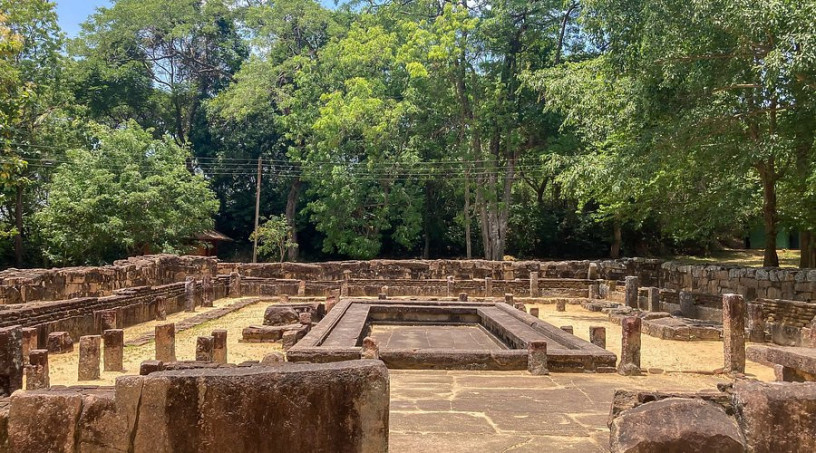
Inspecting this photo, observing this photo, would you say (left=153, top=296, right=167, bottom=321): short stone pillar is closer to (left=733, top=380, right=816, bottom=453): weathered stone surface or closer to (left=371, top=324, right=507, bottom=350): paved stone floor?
(left=371, top=324, right=507, bottom=350): paved stone floor

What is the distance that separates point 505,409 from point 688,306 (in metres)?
11.6

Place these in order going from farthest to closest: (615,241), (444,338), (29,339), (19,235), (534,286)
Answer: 1. (615,241)
2. (19,235)
3. (534,286)
4. (444,338)
5. (29,339)

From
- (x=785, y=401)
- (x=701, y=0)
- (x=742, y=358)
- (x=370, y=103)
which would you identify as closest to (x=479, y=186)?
(x=370, y=103)

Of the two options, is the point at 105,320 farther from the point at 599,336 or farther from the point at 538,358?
the point at 599,336

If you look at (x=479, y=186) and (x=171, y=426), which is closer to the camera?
(x=171, y=426)

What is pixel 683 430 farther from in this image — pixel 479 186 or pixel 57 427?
pixel 479 186

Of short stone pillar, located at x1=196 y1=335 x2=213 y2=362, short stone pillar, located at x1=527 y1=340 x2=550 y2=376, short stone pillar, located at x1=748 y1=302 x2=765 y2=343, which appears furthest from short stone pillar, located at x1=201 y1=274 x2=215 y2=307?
short stone pillar, located at x1=748 y1=302 x2=765 y2=343

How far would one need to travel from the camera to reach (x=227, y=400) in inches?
119

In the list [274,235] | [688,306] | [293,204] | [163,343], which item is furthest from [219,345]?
[293,204]

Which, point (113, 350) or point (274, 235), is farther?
point (274, 235)

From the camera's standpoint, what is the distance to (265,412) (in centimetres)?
303

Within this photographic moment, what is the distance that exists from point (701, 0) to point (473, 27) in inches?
647

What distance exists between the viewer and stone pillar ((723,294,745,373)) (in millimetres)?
8523

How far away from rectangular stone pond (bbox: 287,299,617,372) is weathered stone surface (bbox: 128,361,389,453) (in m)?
4.77
